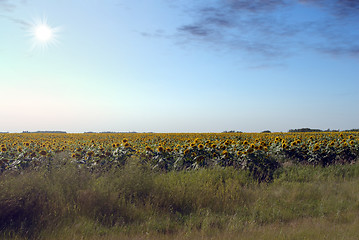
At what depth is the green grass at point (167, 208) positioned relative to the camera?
5605mm

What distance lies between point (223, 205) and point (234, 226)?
1.16 m

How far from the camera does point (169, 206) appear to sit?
6.88 meters

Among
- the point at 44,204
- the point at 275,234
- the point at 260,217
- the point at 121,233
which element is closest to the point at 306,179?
the point at 260,217

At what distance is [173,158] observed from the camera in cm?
1031

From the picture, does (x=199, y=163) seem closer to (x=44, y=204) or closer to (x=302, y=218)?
(x=302, y=218)

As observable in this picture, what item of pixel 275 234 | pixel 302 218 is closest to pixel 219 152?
pixel 302 218

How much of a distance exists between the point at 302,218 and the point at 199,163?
13.5 ft

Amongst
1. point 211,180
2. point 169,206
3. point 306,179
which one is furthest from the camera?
point 306,179

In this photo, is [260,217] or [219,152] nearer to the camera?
[260,217]

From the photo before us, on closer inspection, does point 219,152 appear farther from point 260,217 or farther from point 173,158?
point 260,217

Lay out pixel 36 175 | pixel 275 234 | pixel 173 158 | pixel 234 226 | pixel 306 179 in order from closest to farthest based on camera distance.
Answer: pixel 275 234 < pixel 234 226 < pixel 36 175 < pixel 306 179 < pixel 173 158

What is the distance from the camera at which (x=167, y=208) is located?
684 centimetres

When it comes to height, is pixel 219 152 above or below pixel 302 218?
above

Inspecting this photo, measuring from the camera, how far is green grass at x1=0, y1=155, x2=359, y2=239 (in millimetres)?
5605
